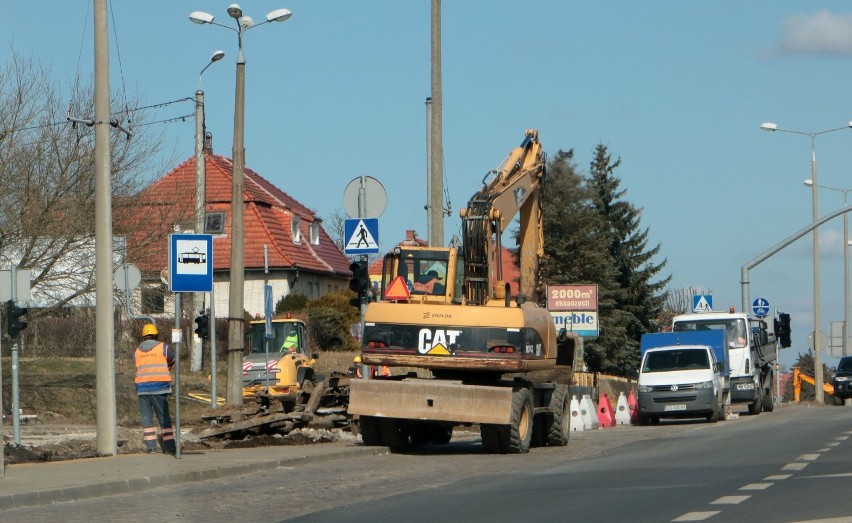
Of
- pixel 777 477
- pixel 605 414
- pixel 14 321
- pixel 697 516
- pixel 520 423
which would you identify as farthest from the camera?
pixel 605 414

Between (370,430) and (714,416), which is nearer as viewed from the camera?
(370,430)

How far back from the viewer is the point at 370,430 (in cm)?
2203

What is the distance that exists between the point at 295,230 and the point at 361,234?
169ft

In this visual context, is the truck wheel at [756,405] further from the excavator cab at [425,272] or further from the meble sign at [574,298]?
the excavator cab at [425,272]

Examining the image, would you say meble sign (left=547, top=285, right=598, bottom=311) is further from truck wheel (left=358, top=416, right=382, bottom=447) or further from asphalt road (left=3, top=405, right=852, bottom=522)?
truck wheel (left=358, top=416, right=382, bottom=447)

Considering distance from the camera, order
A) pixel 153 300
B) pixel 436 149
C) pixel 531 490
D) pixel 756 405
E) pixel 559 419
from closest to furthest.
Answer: pixel 531 490 < pixel 559 419 < pixel 436 149 < pixel 153 300 < pixel 756 405

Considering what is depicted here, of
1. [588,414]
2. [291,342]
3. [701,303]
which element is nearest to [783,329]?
[701,303]

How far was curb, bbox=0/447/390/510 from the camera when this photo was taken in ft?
46.8

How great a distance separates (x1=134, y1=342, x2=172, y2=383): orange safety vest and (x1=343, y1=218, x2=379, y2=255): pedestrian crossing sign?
3286 millimetres

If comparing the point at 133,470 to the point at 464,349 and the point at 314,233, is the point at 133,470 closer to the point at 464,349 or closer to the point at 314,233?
the point at 464,349

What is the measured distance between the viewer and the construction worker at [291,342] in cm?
3991

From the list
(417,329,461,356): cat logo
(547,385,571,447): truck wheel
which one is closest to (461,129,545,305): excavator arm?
(417,329,461,356): cat logo

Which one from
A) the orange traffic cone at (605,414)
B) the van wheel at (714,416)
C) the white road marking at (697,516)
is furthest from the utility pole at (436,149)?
the white road marking at (697,516)

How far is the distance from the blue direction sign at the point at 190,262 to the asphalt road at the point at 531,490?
265 centimetres
